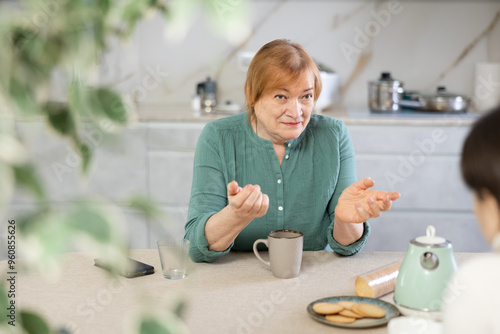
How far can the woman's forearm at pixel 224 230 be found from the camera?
1.58m

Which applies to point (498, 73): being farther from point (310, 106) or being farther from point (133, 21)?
point (133, 21)

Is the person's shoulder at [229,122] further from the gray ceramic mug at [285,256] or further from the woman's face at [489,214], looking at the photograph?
the woman's face at [489,214]

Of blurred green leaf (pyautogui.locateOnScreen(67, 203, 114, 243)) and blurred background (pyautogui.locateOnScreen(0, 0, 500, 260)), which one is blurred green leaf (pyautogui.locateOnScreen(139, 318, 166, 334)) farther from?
blurred background (pyautogui.locateOnScreen(0, 0, 500, 260))

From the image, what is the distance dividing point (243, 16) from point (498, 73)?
365cm

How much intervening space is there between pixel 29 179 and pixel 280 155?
1683 millimetres

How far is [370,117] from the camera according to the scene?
129 inches

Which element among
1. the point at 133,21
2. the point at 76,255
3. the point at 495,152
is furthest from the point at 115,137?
the point at 76,255

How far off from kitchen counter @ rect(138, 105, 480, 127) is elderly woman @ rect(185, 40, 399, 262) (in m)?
1.27

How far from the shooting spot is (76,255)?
1655 millimetres

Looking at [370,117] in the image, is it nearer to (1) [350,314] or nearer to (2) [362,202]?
(2) [362,202]

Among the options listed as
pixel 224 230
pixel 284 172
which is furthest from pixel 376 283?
pixel 284 172

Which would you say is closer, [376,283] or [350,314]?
[350,314]

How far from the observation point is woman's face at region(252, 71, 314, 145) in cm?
191

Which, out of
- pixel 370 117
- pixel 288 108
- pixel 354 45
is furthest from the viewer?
pixel 354 45
